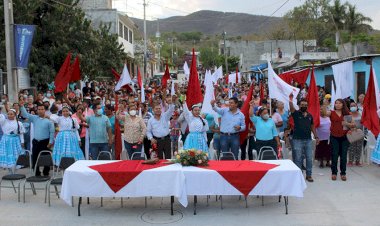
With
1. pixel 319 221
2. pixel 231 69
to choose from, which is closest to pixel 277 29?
pixel 231 69

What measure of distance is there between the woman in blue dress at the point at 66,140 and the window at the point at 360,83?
49.5ft

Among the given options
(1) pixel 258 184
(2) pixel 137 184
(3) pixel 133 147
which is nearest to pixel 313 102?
(1) pixel 258 184

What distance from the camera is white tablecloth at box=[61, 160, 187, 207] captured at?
282 inches

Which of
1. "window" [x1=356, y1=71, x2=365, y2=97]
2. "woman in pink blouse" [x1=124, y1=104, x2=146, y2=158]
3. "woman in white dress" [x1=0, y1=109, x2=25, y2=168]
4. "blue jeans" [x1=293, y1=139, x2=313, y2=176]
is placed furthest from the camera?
"window" [x1=356, y1=71, x2=365, y2=97]

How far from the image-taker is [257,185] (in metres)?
7.19

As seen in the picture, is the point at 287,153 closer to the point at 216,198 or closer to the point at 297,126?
the point at 297,126

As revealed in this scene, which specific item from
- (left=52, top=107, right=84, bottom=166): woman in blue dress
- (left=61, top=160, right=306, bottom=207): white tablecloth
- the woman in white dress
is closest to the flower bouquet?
(left=61, top=160, right=306, bottom=207): white tablecloth

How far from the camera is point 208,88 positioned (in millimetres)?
10320

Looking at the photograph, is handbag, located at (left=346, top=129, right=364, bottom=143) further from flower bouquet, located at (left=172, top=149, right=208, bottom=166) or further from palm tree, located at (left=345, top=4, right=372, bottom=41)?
palm tree, located at (left=345, top=4, right=372, bottom=41)

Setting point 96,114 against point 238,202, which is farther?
point 96,114

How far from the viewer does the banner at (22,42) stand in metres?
14.3

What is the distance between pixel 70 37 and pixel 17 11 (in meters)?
3.51

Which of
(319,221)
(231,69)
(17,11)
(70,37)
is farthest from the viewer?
(231,69)

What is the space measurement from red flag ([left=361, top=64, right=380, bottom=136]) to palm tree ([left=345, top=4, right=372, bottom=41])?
50.9 metres
